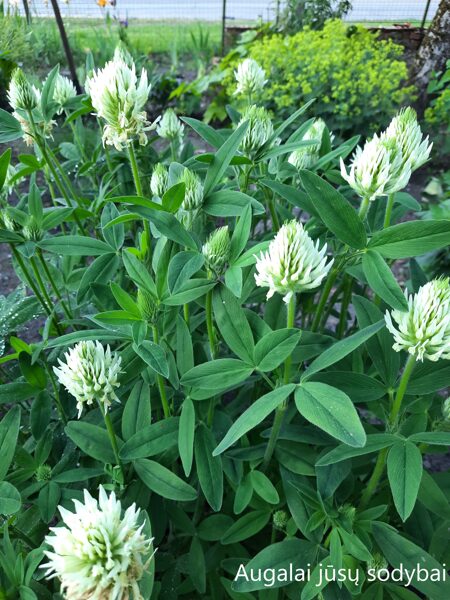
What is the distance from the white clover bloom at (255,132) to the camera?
54.9 inches

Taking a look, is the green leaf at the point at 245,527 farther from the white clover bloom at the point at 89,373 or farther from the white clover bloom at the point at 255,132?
the white clover bloom at the point at 255,132

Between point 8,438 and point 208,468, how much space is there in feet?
1.64

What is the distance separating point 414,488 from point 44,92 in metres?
1.51

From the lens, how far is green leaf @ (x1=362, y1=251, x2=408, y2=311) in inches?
39.8

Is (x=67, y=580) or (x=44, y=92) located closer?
(x=67, y=580)

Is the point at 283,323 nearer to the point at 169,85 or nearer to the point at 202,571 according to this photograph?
the point at 202,571

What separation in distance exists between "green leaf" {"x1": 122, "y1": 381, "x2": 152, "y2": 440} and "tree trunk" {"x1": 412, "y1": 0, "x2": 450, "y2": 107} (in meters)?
4.54

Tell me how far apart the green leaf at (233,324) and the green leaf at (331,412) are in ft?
0.56

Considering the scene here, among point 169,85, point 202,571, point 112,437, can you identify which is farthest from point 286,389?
point 169,85

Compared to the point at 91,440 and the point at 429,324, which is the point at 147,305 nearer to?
the point at 91,440

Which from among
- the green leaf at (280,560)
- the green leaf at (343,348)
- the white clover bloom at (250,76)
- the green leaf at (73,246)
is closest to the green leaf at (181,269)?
the green leaf at (343,348)

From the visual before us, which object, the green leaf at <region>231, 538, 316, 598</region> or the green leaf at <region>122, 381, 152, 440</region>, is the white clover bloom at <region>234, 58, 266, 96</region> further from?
the green leaf at <region>231, 538, 316, 598</region>

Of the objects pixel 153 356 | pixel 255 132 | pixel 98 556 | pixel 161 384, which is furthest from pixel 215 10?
pixel 98 556

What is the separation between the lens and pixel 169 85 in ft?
20.0
